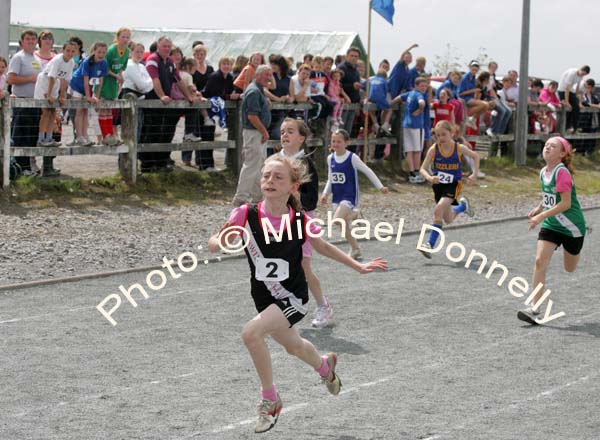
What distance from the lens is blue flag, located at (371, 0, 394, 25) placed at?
21797 millimetres

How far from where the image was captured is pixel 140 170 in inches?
731

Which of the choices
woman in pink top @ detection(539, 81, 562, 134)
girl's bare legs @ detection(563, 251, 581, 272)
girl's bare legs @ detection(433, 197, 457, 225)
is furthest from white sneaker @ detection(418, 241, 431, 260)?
woman in pink top @ detection(539, 81, 562, 134)

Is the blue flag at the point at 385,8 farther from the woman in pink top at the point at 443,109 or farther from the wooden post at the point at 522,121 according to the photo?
the wooden post at the point at 522,121

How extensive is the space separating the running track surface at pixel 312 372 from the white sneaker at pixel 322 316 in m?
0.11

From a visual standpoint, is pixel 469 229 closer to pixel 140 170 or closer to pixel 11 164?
pixel 140 170

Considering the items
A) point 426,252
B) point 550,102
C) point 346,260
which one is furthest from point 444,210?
point 550,102

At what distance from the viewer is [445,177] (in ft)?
48.0

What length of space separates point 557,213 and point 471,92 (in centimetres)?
1369

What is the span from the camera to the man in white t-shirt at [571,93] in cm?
2789

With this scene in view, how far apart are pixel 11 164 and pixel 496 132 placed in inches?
514

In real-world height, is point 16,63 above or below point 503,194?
above

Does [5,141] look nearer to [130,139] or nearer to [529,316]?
[130,139]

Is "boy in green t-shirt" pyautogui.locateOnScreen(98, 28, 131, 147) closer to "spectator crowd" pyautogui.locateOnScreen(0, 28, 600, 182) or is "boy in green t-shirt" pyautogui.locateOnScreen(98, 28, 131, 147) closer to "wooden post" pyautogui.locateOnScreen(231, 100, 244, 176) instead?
"spectator crowd" pyautogui.locateOnScreen(0, 28, 600, 182)

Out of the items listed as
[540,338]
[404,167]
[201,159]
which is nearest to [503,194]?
[404,167]
